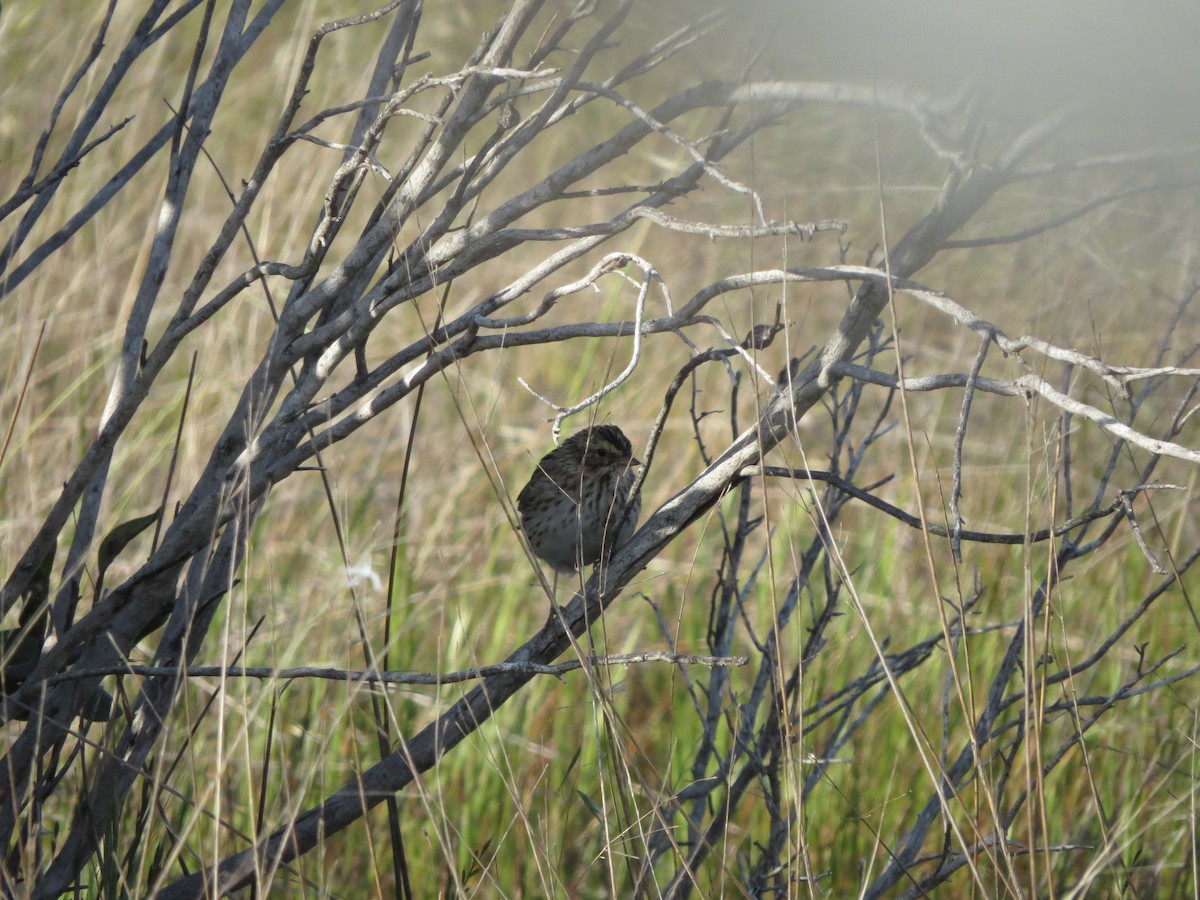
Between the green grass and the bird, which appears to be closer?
the green grass

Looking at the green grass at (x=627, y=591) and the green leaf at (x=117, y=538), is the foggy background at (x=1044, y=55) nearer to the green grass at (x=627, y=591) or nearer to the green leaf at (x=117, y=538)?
the green grass at (x=627, y=591)

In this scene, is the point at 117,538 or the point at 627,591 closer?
the point at 117,538

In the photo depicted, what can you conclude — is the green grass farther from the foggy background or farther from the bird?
the foggy background

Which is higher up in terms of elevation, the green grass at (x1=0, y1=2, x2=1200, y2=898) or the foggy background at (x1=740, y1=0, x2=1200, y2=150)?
the foggy background at (x1=740, y1=0, x2=1200, y2=150)

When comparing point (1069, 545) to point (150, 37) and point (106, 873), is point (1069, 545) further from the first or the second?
point (150, 37)

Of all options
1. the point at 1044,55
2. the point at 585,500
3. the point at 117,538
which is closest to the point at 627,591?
the point at 585,500

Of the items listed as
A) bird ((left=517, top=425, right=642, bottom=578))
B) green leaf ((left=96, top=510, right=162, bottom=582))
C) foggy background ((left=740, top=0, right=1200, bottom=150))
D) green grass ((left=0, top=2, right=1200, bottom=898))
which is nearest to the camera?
foggy background ((left=740, top=0, right=1200, bottom=150))

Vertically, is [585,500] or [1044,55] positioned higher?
[1044,55]

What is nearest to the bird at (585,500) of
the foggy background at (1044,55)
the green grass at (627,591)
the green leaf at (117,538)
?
the green grass at (627,591)

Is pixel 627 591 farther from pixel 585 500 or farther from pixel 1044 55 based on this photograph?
pixel 1044 55

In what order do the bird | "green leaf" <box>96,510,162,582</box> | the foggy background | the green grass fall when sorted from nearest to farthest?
1. the foggy background
2. "green leaf" <box>96,510,162,582</box>
3. the green grass
4. the bird

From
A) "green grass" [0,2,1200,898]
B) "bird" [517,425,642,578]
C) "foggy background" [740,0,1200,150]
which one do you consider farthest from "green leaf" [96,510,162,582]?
"bird" [517,425,642,578]

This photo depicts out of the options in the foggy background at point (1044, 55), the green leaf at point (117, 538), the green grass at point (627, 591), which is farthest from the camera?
the green grass at point (627, 591)

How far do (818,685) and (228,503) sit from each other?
2.33m
